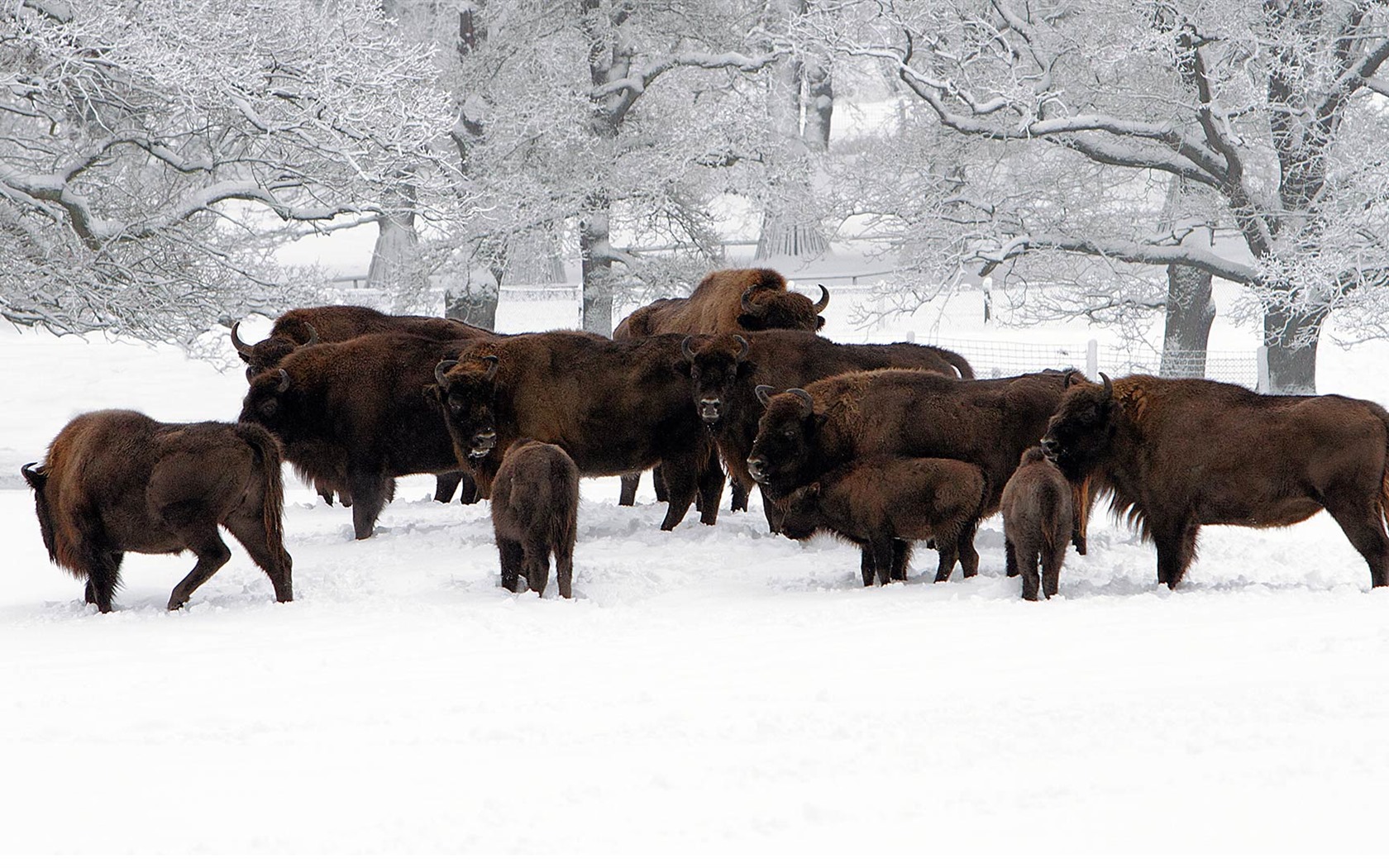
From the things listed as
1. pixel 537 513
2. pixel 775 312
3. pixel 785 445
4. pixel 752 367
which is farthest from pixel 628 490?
pixel 537 513

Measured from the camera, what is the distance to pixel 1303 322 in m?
19.1

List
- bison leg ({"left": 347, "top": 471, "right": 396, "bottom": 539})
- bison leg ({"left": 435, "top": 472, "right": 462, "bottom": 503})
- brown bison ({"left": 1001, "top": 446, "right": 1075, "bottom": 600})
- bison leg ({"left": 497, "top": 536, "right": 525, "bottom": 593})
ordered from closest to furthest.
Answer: brown bison ({"left": 1001, "top": 446, "right": 1075, "bottom": 600}), bison leg ({"left": 497, "top": 536, "right": 525, "bottom": 593}), bison leg ({"left": 347, "top": 471, "right": 396, "bottom": 539}), bison leg ({"left": 435, "top": 472, "right": 462, "bottom": 503})

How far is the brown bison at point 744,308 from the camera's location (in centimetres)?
1187

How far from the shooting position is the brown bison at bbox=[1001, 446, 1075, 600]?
748cm

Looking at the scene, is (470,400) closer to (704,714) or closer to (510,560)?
(510,560)

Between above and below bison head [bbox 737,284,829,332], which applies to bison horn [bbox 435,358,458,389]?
below

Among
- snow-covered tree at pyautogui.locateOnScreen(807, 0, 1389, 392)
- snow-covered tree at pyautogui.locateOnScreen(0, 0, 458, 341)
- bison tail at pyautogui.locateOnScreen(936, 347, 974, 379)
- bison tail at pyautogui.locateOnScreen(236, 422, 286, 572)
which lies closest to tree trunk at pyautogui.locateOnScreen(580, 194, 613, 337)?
snow-covered tree at pyautogui.locateOnScreen(807, 0, 1389, 392)

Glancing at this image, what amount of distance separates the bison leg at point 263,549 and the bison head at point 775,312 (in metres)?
5.04

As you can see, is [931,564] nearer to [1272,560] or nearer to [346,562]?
[1272,560]

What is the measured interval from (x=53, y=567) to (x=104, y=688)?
4.11 m

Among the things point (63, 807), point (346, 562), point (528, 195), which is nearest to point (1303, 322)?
point (528, 195)

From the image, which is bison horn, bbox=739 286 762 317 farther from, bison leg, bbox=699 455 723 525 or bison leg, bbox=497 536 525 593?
bison leg, bbox=497 536 525 593

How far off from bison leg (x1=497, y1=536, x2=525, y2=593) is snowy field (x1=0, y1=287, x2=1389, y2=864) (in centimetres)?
15

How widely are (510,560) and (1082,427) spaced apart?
3178 millimetres
